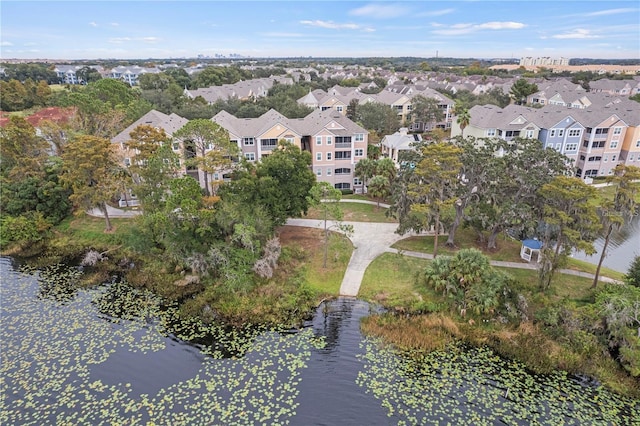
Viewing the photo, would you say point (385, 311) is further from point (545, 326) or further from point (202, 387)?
point (202, 387)

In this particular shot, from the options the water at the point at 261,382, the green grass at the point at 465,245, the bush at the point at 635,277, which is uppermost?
the bush at the point at 635,277

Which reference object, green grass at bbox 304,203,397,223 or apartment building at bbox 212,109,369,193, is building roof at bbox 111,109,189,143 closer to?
apartment building at bbox 212,109,369,193

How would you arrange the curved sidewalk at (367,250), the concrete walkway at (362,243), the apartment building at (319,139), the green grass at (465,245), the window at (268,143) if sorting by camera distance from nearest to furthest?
the curved sidewalk at (367,250) < the concrete walkway at (362,243) < the green grass at (465,245) < the apartment building at (319,139) < the window at (268,143)

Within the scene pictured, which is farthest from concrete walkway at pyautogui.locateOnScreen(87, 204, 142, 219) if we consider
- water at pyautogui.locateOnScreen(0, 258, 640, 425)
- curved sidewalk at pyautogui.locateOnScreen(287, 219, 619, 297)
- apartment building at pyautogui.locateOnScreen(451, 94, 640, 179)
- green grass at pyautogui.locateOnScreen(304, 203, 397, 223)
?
apartment building at pyautogui.locateOnScreen(451, 94, 640, 179)

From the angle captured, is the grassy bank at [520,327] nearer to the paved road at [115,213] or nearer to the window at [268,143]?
the window at [268,143]

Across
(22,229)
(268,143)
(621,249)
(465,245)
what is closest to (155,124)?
(268,143)

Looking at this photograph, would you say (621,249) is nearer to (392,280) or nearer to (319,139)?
(392,280)

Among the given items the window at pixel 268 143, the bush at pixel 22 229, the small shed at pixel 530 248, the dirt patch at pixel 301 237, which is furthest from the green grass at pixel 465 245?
the bush at pixel 22 229
